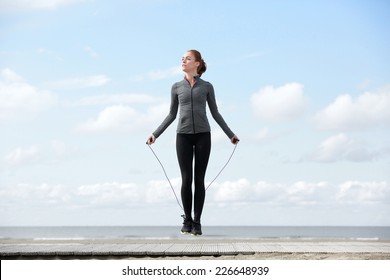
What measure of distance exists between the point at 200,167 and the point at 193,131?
18.0 inches

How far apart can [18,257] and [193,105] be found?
4.51 metres

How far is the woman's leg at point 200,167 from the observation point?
286 inches

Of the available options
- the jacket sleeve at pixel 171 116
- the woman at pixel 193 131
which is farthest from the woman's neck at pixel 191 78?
the jacket sleeve at pixel 171 116

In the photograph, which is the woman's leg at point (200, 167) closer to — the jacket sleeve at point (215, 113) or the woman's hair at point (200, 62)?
the jacket sleeve at point (215, 113)

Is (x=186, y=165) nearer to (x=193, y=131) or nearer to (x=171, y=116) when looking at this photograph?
(x=193, y=131)

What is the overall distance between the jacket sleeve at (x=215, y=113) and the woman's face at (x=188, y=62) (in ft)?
1.09

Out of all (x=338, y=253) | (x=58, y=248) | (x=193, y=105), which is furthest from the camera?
(x=58, y=248)

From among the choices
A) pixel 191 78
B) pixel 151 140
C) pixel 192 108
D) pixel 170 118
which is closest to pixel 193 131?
pixel 192 108

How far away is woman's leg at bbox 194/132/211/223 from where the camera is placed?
23.9ft

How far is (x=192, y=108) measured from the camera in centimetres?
727

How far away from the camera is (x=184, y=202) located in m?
7.38

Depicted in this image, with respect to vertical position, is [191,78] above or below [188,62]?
below
